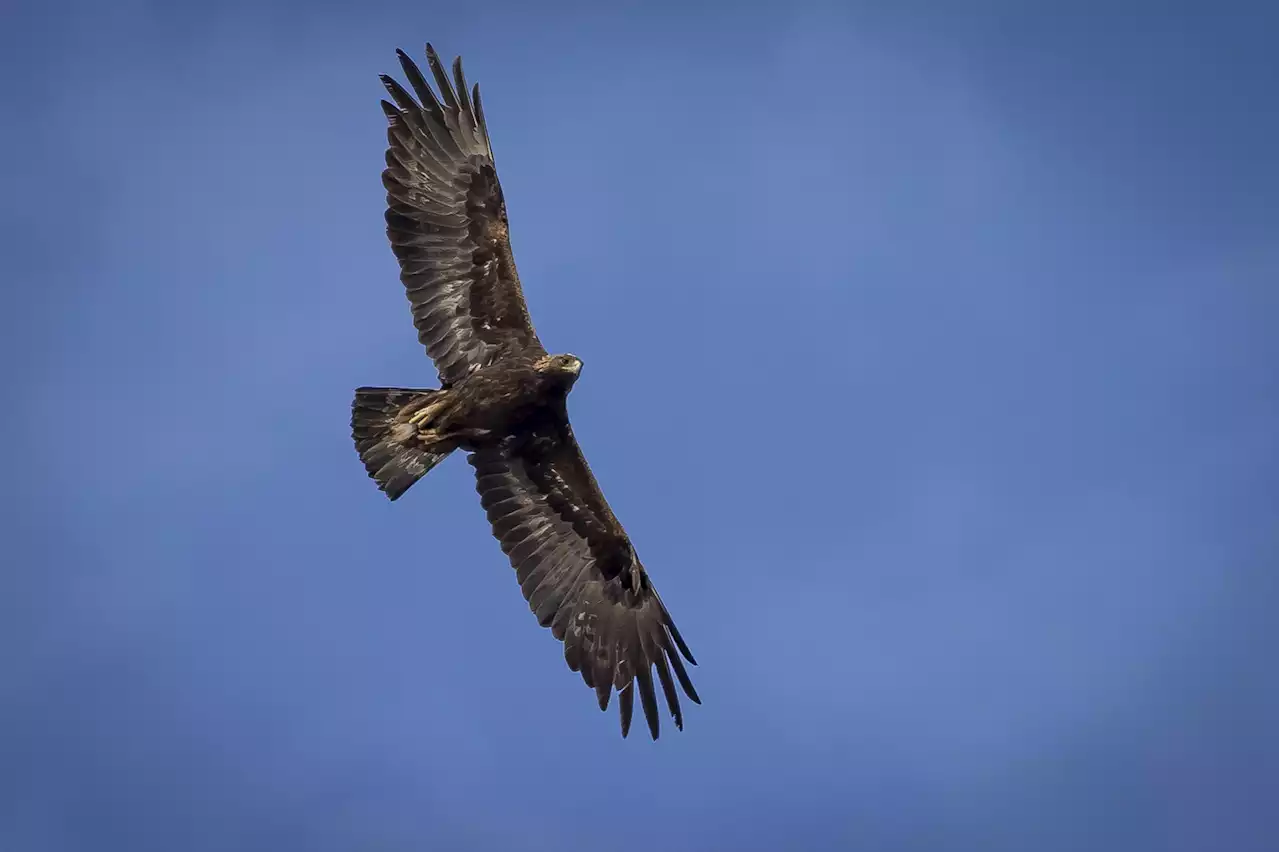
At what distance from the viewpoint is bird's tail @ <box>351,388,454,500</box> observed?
17594 mm

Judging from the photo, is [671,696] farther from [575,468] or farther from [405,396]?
[405,396]

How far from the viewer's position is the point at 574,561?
61.6 ft

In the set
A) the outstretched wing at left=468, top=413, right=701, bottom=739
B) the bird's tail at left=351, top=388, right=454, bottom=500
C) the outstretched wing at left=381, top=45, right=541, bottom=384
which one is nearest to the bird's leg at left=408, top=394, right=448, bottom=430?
the bird's tail at left=351, top=388, right=454, bottom=500

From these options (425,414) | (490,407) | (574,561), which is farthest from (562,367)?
(574,561)

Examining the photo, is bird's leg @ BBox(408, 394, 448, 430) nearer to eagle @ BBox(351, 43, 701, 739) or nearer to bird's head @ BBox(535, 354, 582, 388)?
eagle @ BBox(351, 43, 701, 739)

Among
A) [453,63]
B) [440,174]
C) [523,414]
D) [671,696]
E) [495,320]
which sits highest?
[453,63]

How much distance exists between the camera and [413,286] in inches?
706

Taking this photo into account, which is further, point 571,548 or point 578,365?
point 571,548

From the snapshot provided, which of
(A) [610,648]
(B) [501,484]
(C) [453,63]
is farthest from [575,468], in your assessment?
(C) [453,63]

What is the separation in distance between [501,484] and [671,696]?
3204 millimetres

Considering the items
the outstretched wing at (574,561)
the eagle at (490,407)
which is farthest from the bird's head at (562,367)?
the outstretched wing at (574,561)

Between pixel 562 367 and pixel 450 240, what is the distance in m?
2.04

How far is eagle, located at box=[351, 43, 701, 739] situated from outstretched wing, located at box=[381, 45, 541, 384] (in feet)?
0.04

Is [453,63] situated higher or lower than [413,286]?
higher
